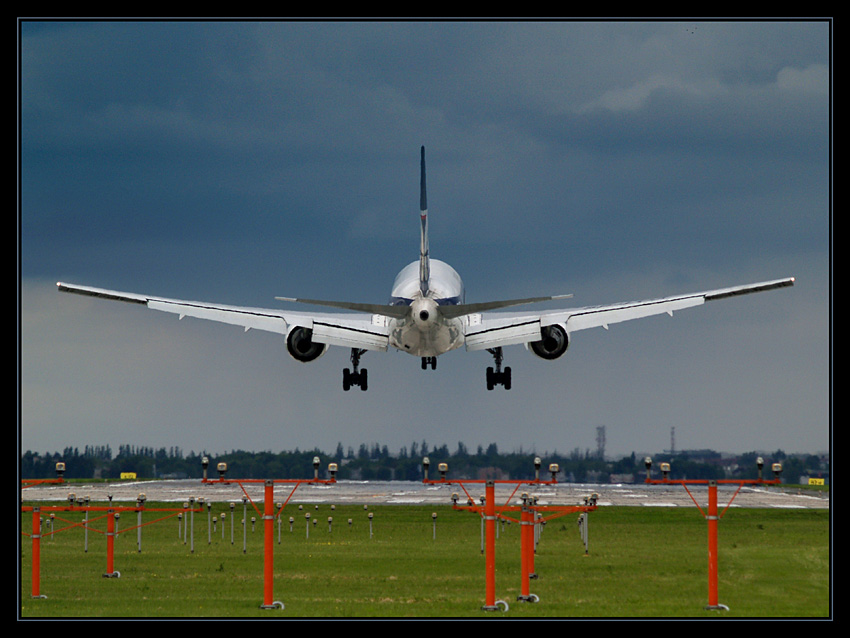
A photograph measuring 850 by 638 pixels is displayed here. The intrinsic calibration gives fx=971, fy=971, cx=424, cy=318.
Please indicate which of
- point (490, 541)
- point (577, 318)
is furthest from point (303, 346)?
point (490, 541)

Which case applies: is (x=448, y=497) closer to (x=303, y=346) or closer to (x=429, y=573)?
(x=303, y=346)

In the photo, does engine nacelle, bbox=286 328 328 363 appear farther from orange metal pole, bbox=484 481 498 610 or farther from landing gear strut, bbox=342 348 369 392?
orange metal pole, bbox=484 481 498 610

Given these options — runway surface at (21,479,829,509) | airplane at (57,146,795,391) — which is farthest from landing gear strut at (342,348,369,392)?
runway surface at (21,479,829,509)

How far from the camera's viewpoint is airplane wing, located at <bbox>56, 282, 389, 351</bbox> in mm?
55844

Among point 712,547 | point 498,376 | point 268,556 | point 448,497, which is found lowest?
point 448,497

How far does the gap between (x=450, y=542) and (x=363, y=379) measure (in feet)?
42.9

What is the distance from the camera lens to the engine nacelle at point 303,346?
56.4 m

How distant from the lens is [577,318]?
193 ft

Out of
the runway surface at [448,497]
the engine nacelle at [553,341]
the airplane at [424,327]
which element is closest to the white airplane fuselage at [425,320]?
the airplane at [424,327]

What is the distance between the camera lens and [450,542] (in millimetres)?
53656

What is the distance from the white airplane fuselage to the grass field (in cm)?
1086

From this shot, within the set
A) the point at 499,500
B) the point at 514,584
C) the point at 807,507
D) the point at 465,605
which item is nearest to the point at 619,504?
the point at 499,500

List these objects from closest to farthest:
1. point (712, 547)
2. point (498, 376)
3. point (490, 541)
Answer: point (490, 541), point (712, 547), point (498, 376)

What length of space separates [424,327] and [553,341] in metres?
10.2
